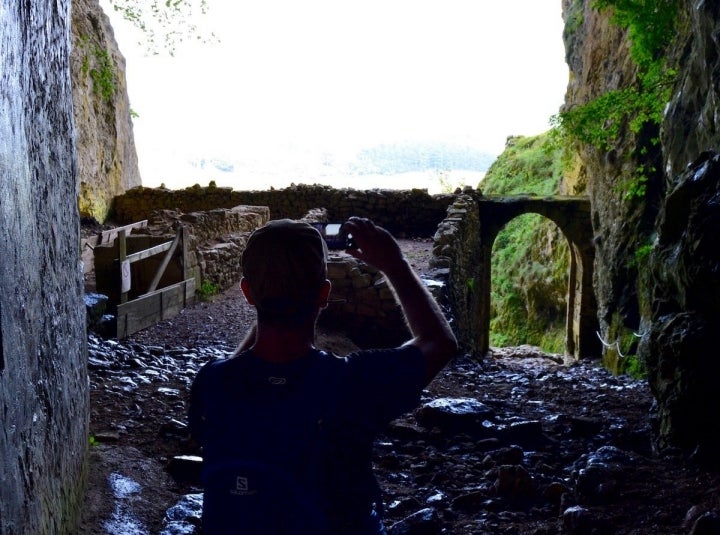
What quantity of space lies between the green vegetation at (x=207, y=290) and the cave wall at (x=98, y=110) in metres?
8.44

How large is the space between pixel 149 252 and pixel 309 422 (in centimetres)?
776

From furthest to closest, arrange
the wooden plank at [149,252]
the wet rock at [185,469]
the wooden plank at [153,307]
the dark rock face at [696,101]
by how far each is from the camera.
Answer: the wooden plank at [149,252], the wooden plank at [153,307], the dark rock face at [696,101], the wet rock at [185,469]

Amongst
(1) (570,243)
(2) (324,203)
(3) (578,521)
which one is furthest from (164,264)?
(1) (570,243)

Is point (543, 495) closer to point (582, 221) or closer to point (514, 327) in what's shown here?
point (582, 221)

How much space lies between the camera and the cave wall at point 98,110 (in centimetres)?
1833

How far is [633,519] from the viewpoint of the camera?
3406 millimetres

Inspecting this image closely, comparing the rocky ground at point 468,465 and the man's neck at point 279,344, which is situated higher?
the man's neck at point 279,344

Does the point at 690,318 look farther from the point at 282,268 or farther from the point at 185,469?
the point at 282,268

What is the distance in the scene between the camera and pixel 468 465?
4594 millimetres

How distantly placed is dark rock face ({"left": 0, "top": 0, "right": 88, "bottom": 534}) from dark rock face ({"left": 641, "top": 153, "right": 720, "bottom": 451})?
126 inches

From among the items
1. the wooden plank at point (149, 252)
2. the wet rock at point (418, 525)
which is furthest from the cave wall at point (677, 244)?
the wooden plank at point (149, 252)

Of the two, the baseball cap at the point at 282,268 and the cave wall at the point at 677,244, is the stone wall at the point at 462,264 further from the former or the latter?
the baseball cap at the point at 282,268

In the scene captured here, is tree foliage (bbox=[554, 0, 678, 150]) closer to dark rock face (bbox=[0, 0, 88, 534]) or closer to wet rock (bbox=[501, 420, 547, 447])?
wet rock (bbox=[501, 420, 547, 447])

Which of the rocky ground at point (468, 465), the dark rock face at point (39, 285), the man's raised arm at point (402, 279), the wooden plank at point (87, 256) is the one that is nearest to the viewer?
the man's raised arm at point (402, 279)
